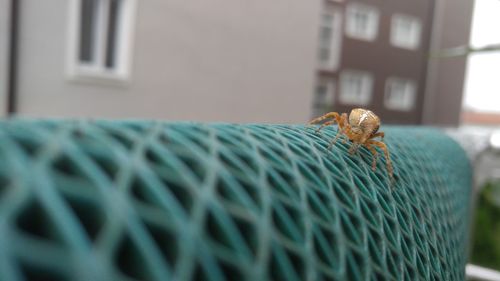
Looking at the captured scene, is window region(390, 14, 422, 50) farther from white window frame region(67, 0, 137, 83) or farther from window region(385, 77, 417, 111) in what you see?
white window frame region(67, 0, 137, 83)

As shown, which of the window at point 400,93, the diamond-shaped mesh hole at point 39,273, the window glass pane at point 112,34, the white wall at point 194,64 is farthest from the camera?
the window at point 400,93

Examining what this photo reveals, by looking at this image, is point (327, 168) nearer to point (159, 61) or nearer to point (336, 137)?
point (336, 137)

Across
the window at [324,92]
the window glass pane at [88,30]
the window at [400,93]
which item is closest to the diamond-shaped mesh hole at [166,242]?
the window glass pane at [88,30]

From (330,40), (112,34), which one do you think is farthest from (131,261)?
(330,40)

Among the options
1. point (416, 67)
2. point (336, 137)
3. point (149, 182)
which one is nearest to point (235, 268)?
point (149, 182)

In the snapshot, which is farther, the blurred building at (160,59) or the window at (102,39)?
the window at (102,39)

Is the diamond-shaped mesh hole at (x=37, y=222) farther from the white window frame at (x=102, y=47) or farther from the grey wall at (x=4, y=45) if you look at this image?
the white window frame at (x=102, y=47)
